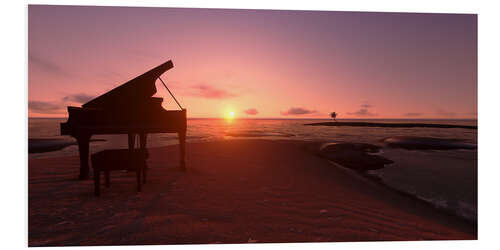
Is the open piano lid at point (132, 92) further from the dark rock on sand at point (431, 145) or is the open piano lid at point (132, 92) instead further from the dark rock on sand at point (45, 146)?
the dark rock on sand at point (431, 145)

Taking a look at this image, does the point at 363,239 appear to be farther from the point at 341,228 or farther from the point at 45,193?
the point at 45,193

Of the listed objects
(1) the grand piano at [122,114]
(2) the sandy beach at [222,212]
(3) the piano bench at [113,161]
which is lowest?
(2) the sandy beach at [222,212]

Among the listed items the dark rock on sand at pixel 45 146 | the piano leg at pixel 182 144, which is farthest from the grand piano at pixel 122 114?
the dark rock on sand at pixel 45 146

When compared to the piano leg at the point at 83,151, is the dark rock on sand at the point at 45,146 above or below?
below

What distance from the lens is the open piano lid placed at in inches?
197

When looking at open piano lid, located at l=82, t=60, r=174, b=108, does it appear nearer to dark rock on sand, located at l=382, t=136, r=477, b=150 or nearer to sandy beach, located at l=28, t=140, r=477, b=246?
sandy beach, located at l=28, t=140, r=477, b=246

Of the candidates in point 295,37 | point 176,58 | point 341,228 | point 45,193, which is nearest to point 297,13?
point 295,37

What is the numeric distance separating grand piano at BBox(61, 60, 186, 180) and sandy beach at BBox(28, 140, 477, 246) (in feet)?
3.69

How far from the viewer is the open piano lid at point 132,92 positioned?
5.01 meters

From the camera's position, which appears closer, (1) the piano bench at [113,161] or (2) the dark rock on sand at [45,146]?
(1) the piano bench at [113,161]

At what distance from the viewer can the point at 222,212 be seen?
3818 millimetres

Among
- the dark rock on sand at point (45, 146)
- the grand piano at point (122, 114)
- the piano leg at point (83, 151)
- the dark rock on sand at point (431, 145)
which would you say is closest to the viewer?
the grand piano at point (122, 114)

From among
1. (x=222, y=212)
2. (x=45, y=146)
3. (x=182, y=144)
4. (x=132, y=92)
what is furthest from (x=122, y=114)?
(x=45, y=146)

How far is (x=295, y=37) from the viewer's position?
5820mm
